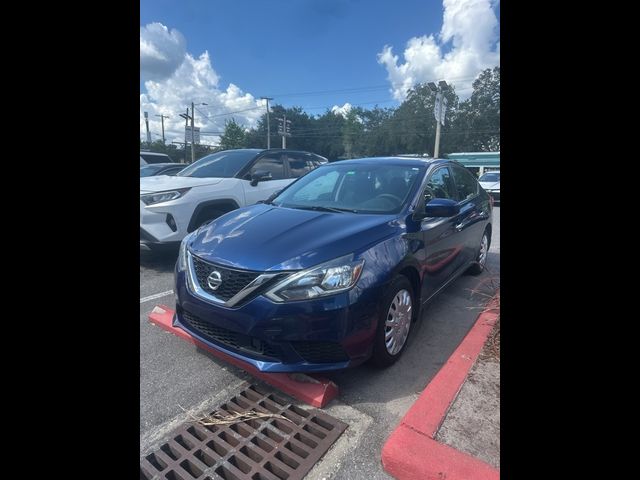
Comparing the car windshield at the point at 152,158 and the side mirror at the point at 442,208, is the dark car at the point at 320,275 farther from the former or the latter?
the car windshield at the point at 152,158

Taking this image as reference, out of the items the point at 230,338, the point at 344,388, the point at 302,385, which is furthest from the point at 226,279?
the point at 344,388

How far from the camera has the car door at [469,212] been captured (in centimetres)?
392

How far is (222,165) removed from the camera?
19.0 feet

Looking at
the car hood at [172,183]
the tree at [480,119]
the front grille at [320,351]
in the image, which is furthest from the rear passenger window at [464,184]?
the tree at [480,119]

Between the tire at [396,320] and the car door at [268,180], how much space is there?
3.35 meters

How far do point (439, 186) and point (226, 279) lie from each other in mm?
2399

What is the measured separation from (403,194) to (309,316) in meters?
1.57

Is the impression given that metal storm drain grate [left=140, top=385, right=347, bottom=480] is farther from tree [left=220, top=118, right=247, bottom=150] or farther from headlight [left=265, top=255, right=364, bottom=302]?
tree [left=220, top=118, right=247, bottom=150]

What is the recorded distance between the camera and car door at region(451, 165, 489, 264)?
3922mm

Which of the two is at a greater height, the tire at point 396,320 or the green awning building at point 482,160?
the green awning building at point 482,160

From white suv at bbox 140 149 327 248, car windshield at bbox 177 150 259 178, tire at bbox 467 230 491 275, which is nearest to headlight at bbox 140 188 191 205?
white suv at bbox 140 149 327 248
